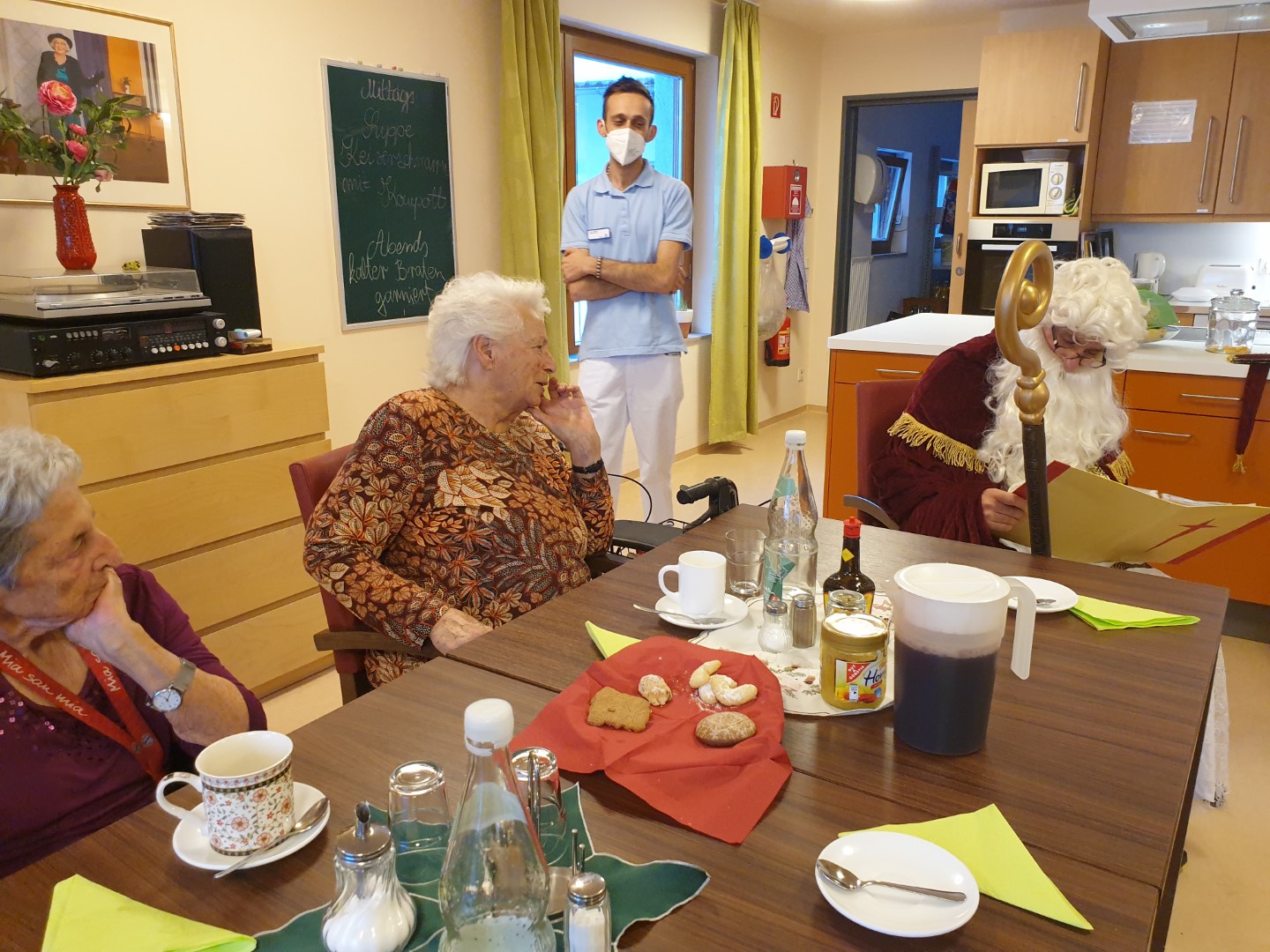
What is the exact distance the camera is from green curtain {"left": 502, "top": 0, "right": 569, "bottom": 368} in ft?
12.4

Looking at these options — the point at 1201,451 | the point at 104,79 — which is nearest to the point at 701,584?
the point at 104,79

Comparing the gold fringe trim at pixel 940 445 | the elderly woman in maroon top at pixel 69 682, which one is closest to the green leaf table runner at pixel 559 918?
the elderly woman in maroon top at pixel 69 682

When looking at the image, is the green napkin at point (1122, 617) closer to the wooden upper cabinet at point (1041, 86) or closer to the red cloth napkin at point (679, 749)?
the red cloth napkin at point (679, 749)

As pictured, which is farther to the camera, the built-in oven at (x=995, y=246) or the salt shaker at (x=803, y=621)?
the built-in oven at (x=995, y=246)

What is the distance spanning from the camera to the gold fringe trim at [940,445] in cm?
218

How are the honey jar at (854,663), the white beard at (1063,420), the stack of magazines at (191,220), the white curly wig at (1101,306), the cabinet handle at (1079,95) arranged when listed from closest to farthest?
the honey jar at (854,663) < the white curly wig at (1101,306) < the white beard at (1063,420) < the stack of magazines at (191,220) < the cabinet handle at (1079,95)

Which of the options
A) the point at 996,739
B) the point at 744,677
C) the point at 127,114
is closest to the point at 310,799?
the point at 744,677

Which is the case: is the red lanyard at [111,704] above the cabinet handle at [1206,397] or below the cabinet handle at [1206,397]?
below

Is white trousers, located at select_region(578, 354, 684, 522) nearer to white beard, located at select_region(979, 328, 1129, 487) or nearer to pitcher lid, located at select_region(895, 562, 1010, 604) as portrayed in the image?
white beard, located at select_region(979, 328, 1129, 487)

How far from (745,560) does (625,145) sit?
247 centimetres

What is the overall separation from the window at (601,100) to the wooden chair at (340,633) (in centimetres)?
263

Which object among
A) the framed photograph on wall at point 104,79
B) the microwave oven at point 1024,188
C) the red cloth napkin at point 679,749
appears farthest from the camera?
the microwave oven at point 1024,188

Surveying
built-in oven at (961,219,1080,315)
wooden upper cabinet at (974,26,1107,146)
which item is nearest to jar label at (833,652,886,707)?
built-in oven at (961,219,1080,315)

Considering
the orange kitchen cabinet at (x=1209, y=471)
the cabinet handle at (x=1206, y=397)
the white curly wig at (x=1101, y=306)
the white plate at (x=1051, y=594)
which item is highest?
the white curly wig at (x=1101, y=306)
